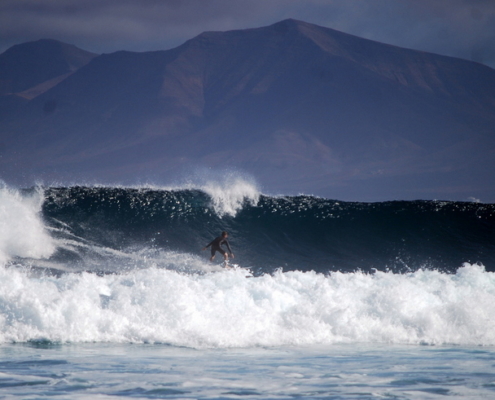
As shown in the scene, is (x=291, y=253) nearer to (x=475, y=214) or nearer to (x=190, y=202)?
(x=190, y=202)

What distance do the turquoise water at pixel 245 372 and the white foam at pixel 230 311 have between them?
430mm

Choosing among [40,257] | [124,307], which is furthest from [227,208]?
[124,307]

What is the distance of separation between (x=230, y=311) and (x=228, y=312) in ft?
0.21

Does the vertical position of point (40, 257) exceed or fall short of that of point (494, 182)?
it falls short

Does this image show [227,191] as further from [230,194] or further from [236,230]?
[236,230]

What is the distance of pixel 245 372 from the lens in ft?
23.0

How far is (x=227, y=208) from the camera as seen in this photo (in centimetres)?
2017

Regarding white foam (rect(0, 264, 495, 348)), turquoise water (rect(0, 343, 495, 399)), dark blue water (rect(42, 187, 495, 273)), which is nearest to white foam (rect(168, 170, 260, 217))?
dark blue water (rect(42, 187, 495, 273))

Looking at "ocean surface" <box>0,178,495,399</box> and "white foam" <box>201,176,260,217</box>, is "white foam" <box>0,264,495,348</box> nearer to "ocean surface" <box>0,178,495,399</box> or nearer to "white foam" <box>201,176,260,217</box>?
"ocean surface" <box>0,178,495,399</box>

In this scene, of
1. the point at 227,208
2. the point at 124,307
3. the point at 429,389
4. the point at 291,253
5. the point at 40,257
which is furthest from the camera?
the point at 227,208

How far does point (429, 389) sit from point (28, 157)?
20444cm

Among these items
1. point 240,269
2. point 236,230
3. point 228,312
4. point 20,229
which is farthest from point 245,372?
point 236,230

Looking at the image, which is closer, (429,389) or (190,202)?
(429,389)

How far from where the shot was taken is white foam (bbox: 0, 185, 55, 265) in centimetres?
1488
